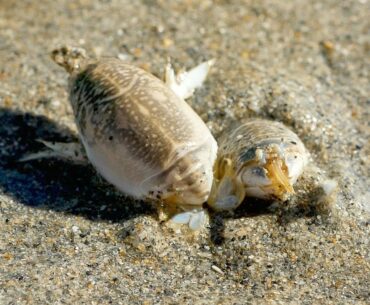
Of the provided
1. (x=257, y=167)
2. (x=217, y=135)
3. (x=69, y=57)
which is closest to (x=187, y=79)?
(x=217, y=135)

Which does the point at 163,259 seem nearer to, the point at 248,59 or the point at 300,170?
the point at 300,170

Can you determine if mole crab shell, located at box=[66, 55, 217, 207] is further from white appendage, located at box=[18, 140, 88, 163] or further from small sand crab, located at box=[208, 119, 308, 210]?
white appendage, located at box=[18, 140, 88, 163]

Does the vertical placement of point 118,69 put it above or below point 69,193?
above

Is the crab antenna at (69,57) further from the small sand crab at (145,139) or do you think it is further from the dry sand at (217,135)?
the dry sand at (217,135)

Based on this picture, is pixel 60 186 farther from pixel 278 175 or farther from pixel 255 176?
pixel 278 175

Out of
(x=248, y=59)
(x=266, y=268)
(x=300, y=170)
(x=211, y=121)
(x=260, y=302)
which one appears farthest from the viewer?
(x=248, y=59)

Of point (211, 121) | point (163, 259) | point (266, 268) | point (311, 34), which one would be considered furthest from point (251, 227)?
point (311, 34)

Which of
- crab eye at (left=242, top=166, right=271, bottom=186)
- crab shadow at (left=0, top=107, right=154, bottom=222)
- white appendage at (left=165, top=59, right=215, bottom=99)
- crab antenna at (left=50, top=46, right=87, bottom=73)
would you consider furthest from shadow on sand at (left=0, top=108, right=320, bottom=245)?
white appendage at (left=165, top=59, right=215, bottom=99)
